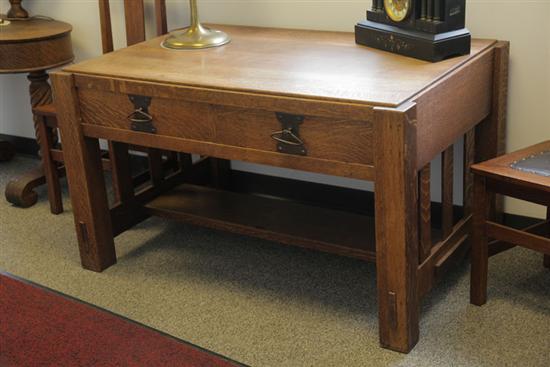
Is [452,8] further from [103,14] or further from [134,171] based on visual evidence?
[134,171]

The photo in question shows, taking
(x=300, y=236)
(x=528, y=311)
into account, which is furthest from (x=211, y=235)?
(x=528, y=311)

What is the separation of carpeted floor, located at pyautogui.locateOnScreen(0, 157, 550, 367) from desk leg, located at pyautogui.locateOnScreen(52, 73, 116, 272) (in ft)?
0.22

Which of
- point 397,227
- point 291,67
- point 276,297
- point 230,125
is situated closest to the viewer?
→ point 397,227

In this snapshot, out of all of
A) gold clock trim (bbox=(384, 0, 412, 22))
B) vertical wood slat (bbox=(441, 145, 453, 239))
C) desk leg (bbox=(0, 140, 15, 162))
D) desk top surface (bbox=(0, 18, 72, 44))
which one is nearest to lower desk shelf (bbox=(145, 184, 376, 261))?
vertical wood slat (bbox=(441, 145, 453, 239))

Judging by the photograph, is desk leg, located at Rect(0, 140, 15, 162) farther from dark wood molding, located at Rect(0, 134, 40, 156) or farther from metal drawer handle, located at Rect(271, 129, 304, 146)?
metal drawer handle, located at Rect(271, 129, 304, 146)

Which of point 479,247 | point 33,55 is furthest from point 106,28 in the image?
point 479,247

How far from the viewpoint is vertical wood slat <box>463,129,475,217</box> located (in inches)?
96.7

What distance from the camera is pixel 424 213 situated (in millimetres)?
2189

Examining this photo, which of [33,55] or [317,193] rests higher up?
[33,55]

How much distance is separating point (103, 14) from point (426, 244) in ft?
4.63

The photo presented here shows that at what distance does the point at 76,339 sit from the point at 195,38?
0.99 metres

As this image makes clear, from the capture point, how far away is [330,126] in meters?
2.00

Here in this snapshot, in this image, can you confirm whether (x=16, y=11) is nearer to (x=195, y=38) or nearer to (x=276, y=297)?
(x=195, y=38)

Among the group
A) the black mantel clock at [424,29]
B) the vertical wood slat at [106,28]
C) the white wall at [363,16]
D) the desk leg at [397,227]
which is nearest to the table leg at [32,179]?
the white wall at [363,16]
